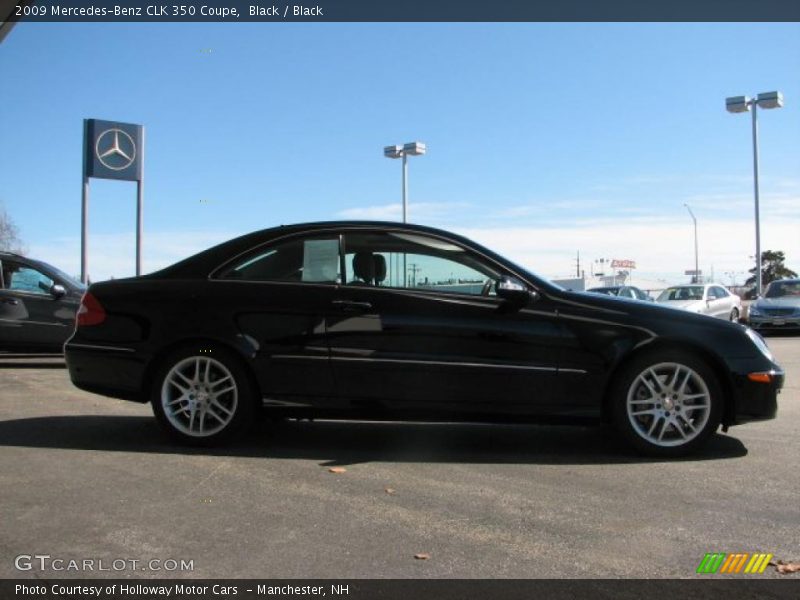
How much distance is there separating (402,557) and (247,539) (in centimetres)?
76

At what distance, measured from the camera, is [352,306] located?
4969 millimetres

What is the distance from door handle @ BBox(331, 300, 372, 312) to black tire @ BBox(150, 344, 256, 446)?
83 centimetres

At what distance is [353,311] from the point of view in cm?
496

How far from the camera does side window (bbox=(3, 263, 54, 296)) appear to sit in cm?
1031

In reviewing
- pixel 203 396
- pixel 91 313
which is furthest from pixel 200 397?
pixel 91 313

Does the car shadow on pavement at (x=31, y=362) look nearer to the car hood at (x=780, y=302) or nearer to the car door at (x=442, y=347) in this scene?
the car door at (x=442, y=347)

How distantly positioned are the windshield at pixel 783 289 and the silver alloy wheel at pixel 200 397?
63.3 feet

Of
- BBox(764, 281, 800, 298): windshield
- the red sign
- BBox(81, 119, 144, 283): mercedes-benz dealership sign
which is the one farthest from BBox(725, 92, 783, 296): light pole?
the red sign

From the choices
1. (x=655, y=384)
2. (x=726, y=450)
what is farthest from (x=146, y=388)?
(x=726, y=450)

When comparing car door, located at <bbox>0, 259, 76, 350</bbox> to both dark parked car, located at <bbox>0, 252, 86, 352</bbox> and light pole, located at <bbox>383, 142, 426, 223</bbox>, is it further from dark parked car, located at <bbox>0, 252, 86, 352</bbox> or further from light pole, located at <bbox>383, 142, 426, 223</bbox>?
light pole, located at <bbox>383, 142, 426, 223</bbox>

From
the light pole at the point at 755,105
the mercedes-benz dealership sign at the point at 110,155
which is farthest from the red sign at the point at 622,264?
the mercedes-benz dealership sign at the point at 110,155

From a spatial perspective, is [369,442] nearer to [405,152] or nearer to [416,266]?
[416,266]

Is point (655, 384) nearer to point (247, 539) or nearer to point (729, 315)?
point (247, 539)

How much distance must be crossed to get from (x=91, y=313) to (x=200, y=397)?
110 centimetres
